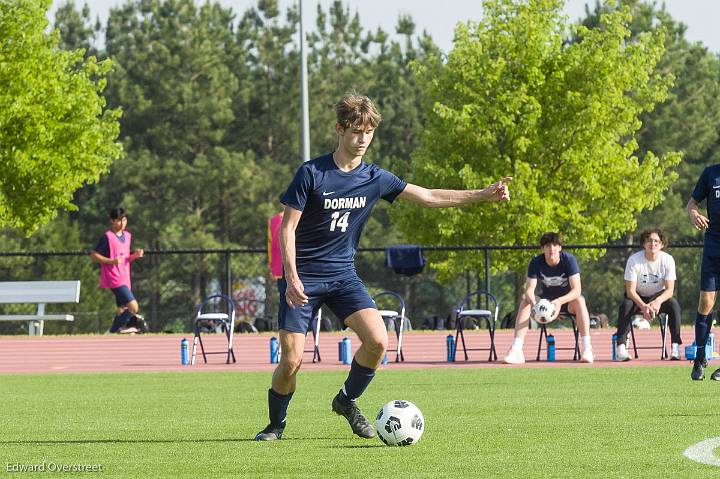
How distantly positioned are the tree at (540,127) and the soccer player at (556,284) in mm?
23212

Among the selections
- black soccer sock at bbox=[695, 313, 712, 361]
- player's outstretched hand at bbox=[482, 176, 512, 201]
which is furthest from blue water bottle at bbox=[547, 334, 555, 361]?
player's outstretched hand at bbox=[482, 176, 512, 201]

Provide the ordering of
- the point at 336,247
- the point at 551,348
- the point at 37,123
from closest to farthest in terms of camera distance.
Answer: the point at 336,247 < the point at 551,348 < the point at 37,123

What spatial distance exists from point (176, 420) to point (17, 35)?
28.3 metres

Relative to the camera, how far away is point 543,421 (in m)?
9.81

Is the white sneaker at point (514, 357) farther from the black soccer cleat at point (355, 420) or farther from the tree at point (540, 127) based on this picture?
the tree at point (540, 127)

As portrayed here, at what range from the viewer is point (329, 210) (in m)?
8.61

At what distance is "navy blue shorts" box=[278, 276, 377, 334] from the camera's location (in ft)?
28.5

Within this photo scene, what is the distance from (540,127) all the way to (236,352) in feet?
75.2

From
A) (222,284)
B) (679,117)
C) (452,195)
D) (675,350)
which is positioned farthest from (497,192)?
(679,117)

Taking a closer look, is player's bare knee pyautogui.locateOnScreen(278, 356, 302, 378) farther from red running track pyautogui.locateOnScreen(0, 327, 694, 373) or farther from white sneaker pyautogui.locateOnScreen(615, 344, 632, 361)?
white sneaker pyautogui.locateOnScreen(615, 344, 632, 361)

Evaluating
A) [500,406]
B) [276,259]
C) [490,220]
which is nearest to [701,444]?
[500,406]

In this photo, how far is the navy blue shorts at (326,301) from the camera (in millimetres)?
8688

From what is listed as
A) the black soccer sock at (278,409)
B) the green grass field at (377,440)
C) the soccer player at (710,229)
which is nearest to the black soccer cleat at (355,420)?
the green grass field at (377,440)

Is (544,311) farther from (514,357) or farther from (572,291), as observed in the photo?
(514,357)
